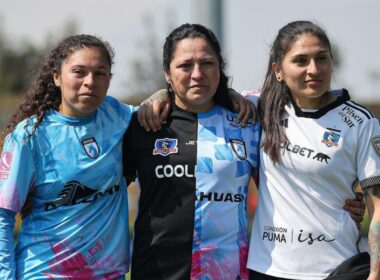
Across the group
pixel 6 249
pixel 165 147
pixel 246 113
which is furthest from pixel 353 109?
pixel 6 249

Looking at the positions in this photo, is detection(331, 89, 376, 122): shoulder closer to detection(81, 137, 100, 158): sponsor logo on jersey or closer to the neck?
the neck

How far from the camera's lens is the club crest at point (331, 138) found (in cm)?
440

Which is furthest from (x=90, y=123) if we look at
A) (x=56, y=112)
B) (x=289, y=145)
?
(x=289, y=145)

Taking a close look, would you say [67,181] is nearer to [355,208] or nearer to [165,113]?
[165,113]

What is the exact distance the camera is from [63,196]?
4.45 metres

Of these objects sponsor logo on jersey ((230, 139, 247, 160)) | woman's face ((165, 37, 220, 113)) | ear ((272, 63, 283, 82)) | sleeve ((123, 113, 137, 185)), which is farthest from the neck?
sleeve ((123, 113, 137, 185))

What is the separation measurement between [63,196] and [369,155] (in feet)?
5.60

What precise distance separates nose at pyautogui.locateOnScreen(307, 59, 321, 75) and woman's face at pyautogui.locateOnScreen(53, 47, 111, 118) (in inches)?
45.6

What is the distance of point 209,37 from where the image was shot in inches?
185

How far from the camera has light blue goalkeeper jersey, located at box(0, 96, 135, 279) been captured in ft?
14.4

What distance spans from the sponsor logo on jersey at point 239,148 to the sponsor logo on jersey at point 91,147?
79cm

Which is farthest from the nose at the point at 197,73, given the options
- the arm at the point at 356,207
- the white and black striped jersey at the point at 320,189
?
the arm at the point at 356,207

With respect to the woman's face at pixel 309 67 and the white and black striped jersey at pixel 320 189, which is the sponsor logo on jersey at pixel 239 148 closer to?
the white and black striped jersey at pixel 320 189

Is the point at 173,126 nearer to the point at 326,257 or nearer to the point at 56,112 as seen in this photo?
the point at 56,112
